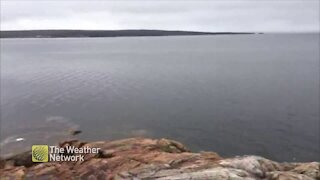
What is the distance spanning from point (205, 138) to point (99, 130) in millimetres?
16233

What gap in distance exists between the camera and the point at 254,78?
331ft

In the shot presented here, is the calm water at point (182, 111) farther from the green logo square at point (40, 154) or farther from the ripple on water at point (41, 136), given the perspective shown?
the green logo square at point (40, 154)

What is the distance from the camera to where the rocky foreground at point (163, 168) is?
74.6ft

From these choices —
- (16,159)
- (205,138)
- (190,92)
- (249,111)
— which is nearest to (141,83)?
(190,92)

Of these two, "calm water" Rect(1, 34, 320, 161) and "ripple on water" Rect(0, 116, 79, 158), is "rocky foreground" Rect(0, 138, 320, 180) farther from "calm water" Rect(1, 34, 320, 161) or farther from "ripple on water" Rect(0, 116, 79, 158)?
"calm water" Rect(1, 34, 320, 161)

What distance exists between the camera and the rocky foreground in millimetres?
22723

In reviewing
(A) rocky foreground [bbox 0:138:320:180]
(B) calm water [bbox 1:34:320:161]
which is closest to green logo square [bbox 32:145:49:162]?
(A) rocky foreground [bbox 0:138:320:180]

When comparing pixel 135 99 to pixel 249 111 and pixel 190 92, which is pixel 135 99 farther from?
pixel 249 111

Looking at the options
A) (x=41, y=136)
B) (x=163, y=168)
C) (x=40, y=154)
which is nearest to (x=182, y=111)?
(x=41, y=136)

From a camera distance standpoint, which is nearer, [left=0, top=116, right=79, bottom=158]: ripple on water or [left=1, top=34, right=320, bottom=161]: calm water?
[left=0, top=116, right=79, bottom=158]: ripple on water

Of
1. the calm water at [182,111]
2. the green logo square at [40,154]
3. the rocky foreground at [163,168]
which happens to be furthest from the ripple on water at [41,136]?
the rocky foreground at [163,168]

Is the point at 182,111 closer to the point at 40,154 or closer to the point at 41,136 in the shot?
the point at 41,136

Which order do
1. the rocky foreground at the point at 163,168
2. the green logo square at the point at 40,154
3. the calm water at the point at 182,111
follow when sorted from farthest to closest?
Result: 1. the calm water at the point at 182,111
2. the green logo square at the point at 40,154
3. the rocky foreground at the point at 163,168

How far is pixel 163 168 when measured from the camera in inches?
947
